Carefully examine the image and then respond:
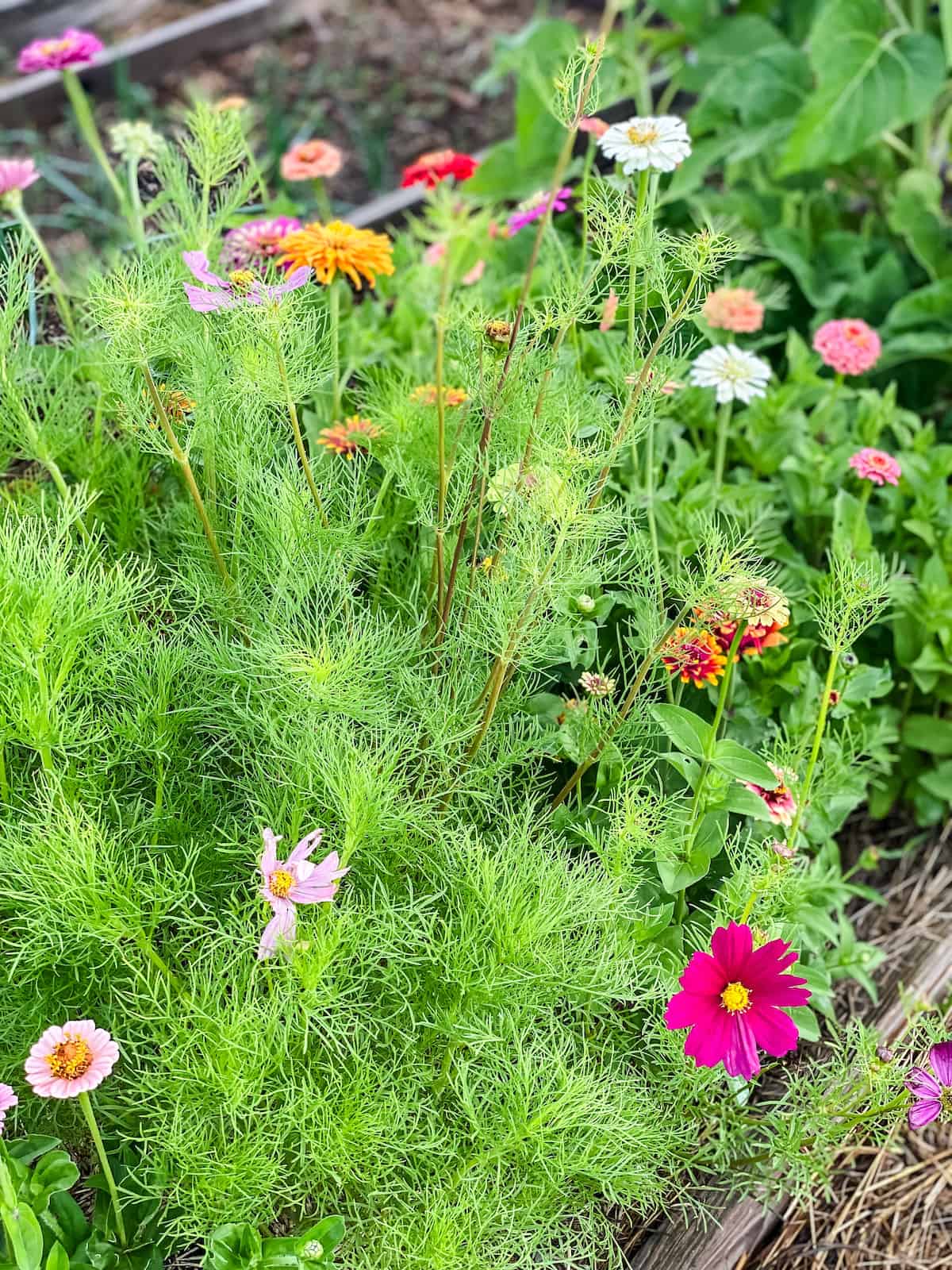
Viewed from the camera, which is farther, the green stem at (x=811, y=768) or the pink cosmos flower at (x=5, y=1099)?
the green stem at (x=811, y=768)

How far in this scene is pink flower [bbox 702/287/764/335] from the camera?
151cm

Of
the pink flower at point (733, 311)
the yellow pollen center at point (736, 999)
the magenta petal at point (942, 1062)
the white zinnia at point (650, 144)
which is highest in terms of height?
the white zinnia at point (650, 144)

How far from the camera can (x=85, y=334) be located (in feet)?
4.40

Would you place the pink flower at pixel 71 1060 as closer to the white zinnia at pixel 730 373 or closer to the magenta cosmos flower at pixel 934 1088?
the magenta cosmos flower at pixel 934 1088

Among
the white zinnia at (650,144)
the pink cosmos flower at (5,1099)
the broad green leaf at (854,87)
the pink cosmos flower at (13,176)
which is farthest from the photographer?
the broad green leaf at (854,87)

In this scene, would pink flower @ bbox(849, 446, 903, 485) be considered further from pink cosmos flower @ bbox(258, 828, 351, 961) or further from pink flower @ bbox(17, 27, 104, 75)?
pink flower @ bbox(17, 27, 104, 75)

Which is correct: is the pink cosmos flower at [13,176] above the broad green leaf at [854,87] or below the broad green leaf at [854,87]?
above

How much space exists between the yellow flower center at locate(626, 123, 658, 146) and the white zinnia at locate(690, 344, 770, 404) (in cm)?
30

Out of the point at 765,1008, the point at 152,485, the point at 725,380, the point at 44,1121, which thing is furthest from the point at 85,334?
the point at 765,1008

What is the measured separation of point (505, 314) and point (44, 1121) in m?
1.03

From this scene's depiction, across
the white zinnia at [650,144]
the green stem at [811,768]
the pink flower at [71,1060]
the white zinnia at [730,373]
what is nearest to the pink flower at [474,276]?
the white zinnia at [730,373]

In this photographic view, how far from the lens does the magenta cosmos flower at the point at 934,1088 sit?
86 cm

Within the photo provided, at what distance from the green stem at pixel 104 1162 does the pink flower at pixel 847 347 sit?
1.22m

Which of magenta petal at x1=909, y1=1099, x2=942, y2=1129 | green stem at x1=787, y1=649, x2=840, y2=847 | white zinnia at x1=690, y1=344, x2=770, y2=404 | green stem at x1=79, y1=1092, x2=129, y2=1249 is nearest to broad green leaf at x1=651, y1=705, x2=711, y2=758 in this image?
green stem at x1=787, y1=649, x2=840, y2=847
